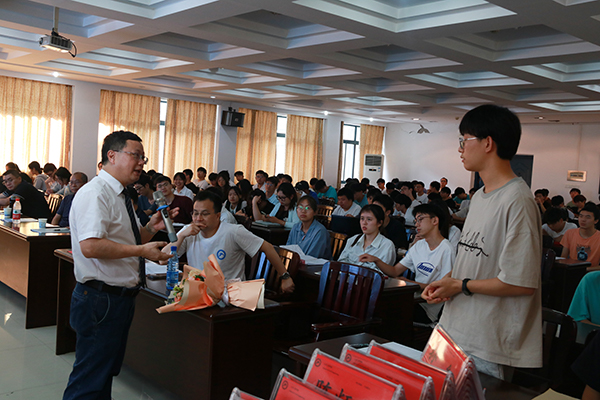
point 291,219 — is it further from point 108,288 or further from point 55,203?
point 108,288

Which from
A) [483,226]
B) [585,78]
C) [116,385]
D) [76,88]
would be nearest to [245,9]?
[116,385]

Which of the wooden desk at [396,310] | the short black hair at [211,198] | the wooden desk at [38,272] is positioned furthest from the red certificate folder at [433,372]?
the wooden desk at [38,272]

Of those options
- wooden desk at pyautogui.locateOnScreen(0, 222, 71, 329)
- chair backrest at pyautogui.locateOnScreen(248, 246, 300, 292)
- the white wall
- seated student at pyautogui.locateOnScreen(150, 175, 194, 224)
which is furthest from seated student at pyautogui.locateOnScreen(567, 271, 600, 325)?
the white wall

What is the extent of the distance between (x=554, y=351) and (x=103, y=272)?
2079mm

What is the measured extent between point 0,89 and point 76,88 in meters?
1.34

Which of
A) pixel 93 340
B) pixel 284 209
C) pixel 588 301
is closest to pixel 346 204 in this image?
pixel 284 209

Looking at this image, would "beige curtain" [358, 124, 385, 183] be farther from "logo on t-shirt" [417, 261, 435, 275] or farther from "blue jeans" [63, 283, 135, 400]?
"blue jeans" [63, 283, 135, 400]

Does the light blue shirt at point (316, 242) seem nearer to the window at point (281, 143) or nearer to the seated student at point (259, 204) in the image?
the seated student at point (259, 204)

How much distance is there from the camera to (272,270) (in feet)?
11.5

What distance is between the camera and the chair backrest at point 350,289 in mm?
2979

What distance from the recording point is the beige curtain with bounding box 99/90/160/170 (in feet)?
35.1

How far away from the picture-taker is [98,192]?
219 centimetres

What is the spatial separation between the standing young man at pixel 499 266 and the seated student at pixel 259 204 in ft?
18.1

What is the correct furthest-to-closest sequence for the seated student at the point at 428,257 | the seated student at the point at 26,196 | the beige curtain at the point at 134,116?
the beige curtain at the point at 134,116
the seated student at the point at 26,196
the seated student at the point at 428,257
